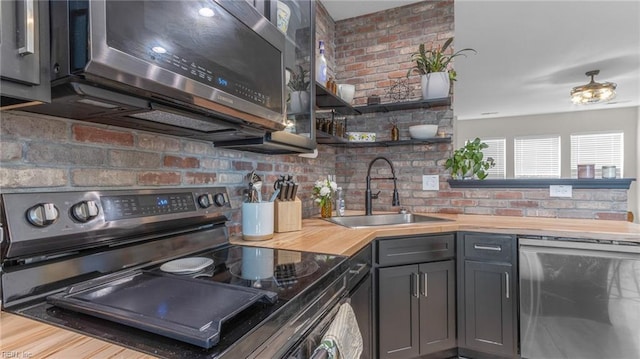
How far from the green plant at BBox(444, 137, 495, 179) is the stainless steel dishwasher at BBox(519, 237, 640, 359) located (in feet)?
2.60

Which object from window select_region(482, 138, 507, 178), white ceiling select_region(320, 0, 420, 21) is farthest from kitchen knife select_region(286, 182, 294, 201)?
window select_region(482, 138, 507, 178)

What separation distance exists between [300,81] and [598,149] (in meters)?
7.32

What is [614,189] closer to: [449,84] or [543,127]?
[449,84]

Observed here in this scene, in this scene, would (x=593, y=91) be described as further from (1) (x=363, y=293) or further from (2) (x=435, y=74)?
(1) (x=363, y=293)

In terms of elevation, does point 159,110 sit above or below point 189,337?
above


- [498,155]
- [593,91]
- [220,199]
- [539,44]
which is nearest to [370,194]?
[220,199]

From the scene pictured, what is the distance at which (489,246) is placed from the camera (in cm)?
181

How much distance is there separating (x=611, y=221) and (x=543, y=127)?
5.66 m

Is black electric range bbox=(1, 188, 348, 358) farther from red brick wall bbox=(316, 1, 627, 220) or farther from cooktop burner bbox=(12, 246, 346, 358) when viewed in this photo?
red brick wall bbox=(316, 1, 627, 220)

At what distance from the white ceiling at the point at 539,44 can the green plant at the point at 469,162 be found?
4.07 ft

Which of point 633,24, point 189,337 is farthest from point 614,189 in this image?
point 189,337

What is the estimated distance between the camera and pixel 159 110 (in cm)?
81

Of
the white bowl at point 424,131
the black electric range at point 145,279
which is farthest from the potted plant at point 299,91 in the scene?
the white bowl at point 424,131

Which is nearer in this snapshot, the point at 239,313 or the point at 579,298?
the point at 239,313
